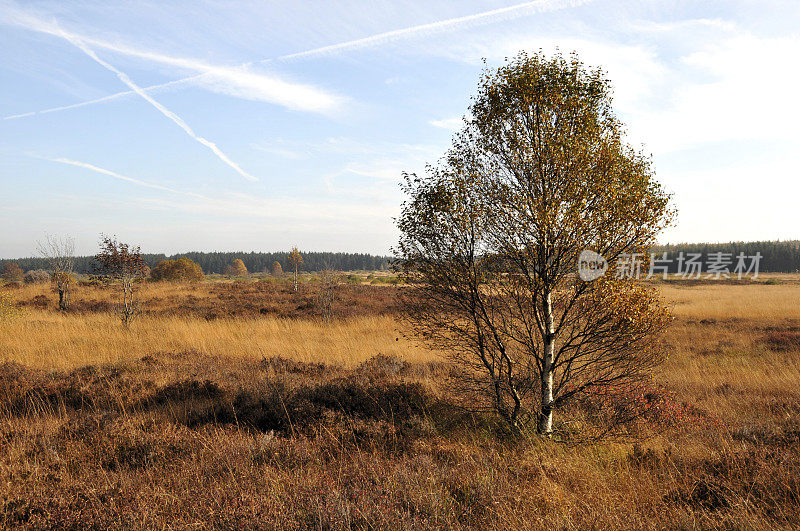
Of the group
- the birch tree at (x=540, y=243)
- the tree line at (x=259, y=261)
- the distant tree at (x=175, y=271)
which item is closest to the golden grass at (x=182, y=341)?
the birch tree at (x=540, y=243)

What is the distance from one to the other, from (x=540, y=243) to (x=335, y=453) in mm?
4219

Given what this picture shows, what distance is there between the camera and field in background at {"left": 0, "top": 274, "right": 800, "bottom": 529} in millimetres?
3988

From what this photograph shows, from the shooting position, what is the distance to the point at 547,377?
675 centimetres

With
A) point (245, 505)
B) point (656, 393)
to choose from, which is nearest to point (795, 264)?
point (656, 393)

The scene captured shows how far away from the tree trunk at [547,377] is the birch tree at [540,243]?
0.02 meters

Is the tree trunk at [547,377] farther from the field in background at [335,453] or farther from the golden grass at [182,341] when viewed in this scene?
the golden grass at [182,341]

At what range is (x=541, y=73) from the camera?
6.70 metres

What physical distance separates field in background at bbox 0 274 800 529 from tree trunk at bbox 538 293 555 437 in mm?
392

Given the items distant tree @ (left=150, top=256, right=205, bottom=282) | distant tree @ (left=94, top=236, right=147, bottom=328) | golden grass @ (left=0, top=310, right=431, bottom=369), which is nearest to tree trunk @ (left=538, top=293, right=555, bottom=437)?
golden grass @ (left=0, top=310, right=431, bottom=369)

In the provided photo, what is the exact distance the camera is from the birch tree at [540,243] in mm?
6359

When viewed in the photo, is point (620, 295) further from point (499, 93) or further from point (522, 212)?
point (499, 93)
